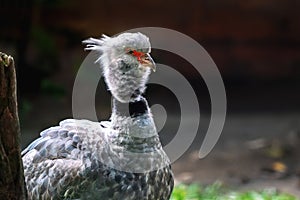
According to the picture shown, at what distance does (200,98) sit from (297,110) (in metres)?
1.00

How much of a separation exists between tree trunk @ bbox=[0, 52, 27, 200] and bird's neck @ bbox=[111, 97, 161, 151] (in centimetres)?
51

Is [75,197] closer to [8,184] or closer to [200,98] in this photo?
[8,184]

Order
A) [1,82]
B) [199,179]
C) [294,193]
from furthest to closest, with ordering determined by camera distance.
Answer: [199,179] < [294,193] < [1,82]

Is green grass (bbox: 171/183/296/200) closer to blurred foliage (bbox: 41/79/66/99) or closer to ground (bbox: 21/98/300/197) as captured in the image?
ground (bbox: 21/98/300/197)

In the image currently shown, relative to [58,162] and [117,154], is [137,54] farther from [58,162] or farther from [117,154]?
[58,162]

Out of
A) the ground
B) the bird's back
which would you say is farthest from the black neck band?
the ground

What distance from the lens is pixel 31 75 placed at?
6738 millimetres

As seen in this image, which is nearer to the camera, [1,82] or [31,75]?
[1,82]

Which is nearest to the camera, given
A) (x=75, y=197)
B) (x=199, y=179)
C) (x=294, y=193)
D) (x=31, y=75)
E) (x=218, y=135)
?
(x=75, y=197)

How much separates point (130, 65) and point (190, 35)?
491 cm

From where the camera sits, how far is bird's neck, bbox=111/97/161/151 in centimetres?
282

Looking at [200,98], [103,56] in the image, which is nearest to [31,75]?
[200,98]

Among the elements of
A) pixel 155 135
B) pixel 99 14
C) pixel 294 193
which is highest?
pixel 99 14

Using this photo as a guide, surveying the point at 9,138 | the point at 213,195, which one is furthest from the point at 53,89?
the point at 9,138
